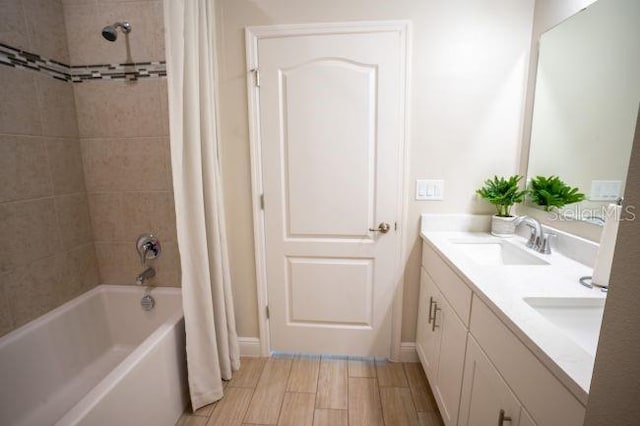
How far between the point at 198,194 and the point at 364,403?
4.86ft

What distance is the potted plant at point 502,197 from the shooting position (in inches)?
60.8

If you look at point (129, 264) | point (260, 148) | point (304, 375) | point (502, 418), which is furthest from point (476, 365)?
point (129, 264)

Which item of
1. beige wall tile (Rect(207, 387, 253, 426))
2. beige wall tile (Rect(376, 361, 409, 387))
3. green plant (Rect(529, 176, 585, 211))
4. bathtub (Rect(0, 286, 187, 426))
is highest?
green plant (Rect(529, 176, 585, 211))

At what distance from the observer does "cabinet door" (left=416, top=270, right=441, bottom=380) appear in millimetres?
1468

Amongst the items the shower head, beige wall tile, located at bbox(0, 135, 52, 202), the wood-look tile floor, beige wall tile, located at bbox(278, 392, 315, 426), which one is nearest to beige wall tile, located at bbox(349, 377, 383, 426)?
the wood-look tile floor

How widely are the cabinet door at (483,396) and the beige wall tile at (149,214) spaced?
182cm

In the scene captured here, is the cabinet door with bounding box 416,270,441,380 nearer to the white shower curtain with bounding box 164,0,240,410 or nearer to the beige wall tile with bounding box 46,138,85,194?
the white shower curtain with bounding box 164,0,240,410

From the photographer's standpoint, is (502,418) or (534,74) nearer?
(502,418)

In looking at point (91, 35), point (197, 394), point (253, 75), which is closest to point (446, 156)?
point (253, 75)

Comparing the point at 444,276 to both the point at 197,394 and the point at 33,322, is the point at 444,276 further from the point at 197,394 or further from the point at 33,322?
the point at 33,322

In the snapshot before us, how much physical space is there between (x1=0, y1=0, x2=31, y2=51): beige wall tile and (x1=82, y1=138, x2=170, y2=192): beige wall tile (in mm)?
542

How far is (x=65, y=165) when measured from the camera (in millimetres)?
1642

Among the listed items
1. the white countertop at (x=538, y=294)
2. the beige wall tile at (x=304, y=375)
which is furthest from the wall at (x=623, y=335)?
the beige wall tile at (x=304, y=375)

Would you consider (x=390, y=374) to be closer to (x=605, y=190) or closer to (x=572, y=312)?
(x=572, y=312)
